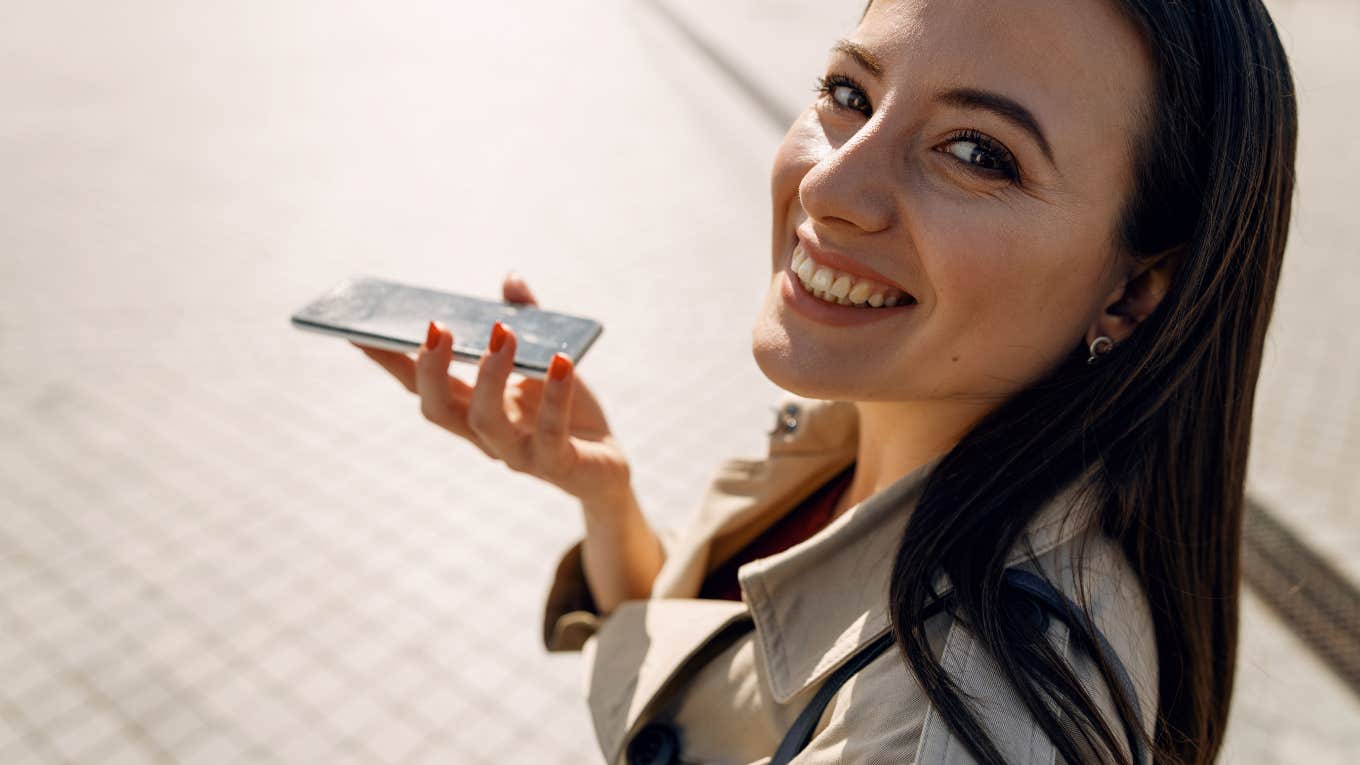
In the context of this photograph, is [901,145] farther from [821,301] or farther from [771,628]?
[771,628]

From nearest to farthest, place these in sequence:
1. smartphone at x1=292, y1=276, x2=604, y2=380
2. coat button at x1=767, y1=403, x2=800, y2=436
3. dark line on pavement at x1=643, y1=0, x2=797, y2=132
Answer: smartphone at x1=292, y1=276, x2=604, y2=380
coat button at x1=767, y1=403, x2=800, y2=436
dark line on pavement at x1=643, y1=0, x2=797, y2=132

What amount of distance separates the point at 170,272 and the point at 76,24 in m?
5.15

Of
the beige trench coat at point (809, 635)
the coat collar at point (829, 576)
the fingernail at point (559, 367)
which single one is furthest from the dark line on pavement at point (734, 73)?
the fingernail at point (559, 367)

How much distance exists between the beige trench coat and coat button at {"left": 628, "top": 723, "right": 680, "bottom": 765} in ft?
0.05

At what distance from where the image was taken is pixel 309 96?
8414mm

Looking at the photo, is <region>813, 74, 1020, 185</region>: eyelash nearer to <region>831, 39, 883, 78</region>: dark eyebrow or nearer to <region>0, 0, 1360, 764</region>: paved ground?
<region>831, 39, 883, 78</region>: dark eyebrow

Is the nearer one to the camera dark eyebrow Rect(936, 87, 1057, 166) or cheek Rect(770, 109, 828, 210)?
dark eyebrow Rect(936, 87, 1057, 166)

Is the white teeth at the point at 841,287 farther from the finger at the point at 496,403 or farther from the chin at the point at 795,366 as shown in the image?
the finger at the point at 496,403

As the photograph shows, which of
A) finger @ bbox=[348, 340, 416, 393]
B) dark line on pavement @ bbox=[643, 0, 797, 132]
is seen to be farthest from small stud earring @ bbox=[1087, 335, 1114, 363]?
dark line on pavement @ bbox=[643, 0, 797, 132]

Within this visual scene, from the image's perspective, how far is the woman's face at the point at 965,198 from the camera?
133 centimetres

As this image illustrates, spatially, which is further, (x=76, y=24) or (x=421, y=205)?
(x=76, y=24)

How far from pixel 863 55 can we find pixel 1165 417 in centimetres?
64

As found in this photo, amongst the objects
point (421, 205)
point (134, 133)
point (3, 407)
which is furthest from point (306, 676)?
point (134, 133)

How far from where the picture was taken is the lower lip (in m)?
1.45
